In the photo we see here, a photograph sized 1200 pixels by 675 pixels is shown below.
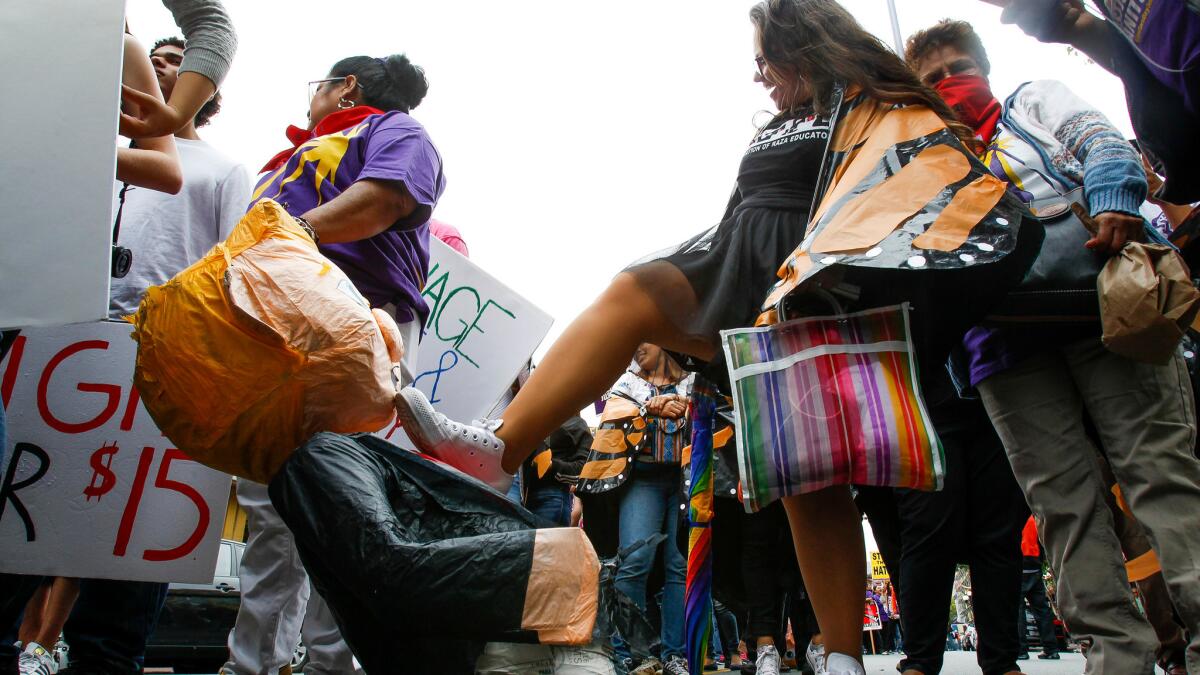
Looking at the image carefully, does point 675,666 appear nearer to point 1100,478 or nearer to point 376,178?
point 1100,478

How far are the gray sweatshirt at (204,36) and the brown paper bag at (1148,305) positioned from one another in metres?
2.32

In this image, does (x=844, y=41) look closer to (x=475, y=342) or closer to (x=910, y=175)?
(x=910, y=175)

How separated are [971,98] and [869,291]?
1347 millimetres

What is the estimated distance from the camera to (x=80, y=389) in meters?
2.45

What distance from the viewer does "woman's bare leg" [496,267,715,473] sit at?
2080 mm

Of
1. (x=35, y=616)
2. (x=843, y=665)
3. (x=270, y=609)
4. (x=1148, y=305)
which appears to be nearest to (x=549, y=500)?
(x=35, y=616)

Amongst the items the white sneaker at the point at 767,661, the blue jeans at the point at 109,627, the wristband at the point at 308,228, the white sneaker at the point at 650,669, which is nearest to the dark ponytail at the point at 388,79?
the wristband at the point at 308,228

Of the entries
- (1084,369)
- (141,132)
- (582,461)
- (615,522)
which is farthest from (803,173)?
(582,461)

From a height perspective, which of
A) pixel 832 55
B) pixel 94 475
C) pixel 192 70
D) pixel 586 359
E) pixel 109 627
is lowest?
pixel 109 627

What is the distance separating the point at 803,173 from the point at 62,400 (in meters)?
2.07

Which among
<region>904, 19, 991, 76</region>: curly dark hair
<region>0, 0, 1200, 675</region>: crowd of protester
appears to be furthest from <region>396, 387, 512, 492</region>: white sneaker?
<region>904, 19, 991, 76</region>: curly dark hair

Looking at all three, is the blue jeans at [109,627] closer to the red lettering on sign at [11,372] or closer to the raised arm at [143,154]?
the red lettering on sign at [11,372]

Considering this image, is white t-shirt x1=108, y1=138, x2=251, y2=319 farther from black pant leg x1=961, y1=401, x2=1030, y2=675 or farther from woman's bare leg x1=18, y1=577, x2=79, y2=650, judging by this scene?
black pant leg x1=961, y1=401, x2=1030, y2=675

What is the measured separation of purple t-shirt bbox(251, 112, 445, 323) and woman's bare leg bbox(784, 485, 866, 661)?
4.66ft
